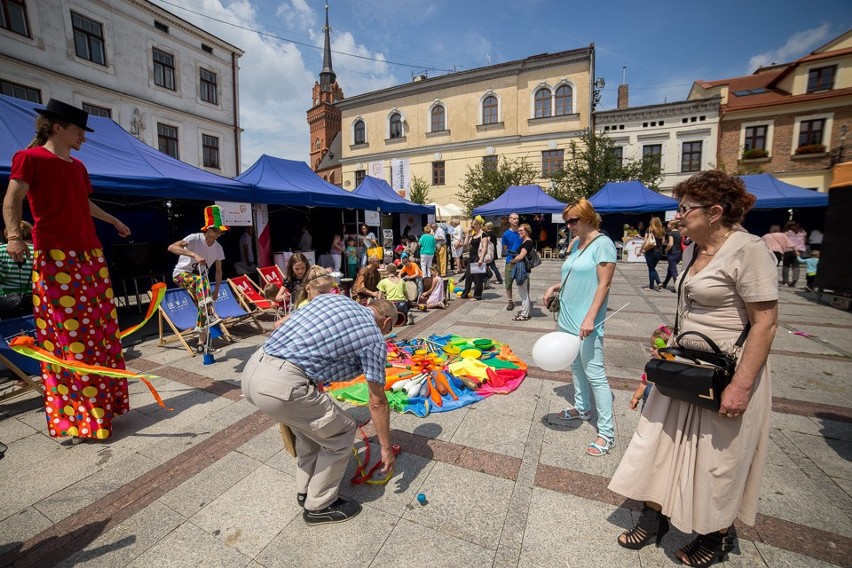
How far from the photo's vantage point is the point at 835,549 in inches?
76.2

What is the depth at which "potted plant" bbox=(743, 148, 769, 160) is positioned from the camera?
914 inches

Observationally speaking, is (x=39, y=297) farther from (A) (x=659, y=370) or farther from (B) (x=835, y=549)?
(B) (x=835, y=549)

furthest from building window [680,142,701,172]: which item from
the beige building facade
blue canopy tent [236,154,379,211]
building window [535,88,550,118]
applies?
blue canopy tent [236,154,379,211]

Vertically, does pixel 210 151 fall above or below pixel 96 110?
below

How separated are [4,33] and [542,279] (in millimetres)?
20724

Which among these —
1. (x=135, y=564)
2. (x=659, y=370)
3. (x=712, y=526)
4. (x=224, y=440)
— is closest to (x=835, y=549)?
(x=712, y=526)

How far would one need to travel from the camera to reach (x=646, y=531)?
1968 millimetres

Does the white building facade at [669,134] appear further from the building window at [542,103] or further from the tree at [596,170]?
the building window at [542,103]

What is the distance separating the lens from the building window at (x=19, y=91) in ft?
44.5

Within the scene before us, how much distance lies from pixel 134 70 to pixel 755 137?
114ft

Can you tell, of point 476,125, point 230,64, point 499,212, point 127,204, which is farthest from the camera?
point 476,125

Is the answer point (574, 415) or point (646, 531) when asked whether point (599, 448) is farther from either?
point (646, 531)

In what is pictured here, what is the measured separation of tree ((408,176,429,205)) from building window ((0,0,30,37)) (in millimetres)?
19906

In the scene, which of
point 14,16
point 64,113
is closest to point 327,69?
point 14,16
